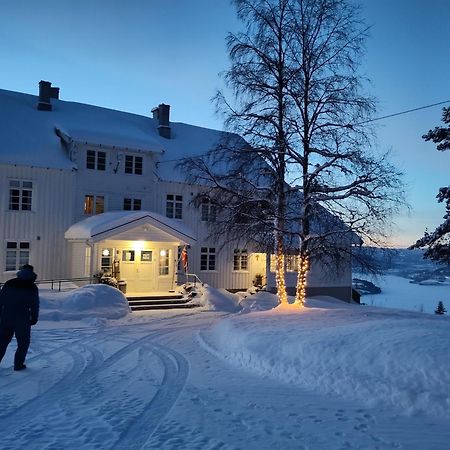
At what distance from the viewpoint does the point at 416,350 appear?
779cm

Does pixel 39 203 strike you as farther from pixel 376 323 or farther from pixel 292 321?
pixel 376 323

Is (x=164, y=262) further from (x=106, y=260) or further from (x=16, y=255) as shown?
(x=16, y=255)

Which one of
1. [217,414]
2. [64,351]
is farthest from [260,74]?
[217,414]

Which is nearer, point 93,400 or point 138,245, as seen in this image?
point 93,400

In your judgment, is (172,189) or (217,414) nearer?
(217,414)

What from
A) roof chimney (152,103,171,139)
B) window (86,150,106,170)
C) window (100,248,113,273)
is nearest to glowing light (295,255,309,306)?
window (100,248,113,273)

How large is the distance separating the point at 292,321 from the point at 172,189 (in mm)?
15729

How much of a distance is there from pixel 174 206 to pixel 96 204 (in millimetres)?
4511

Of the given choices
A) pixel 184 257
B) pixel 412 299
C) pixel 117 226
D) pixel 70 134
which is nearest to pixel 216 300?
pixel 184 257

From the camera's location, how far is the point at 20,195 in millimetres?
22547

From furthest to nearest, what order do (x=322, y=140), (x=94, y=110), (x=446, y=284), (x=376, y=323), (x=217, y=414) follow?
(x=446, y=284)
(x=94, y=110)
(x=322, y=140)
(x=376, y=323)
(x=217, y=414)

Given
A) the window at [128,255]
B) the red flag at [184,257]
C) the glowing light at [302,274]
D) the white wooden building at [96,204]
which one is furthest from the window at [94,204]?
the glowing light at [302,274]

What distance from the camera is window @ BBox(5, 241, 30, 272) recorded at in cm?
2223

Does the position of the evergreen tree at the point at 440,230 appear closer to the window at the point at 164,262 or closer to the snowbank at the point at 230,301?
the snowbank at the point at 230,301
